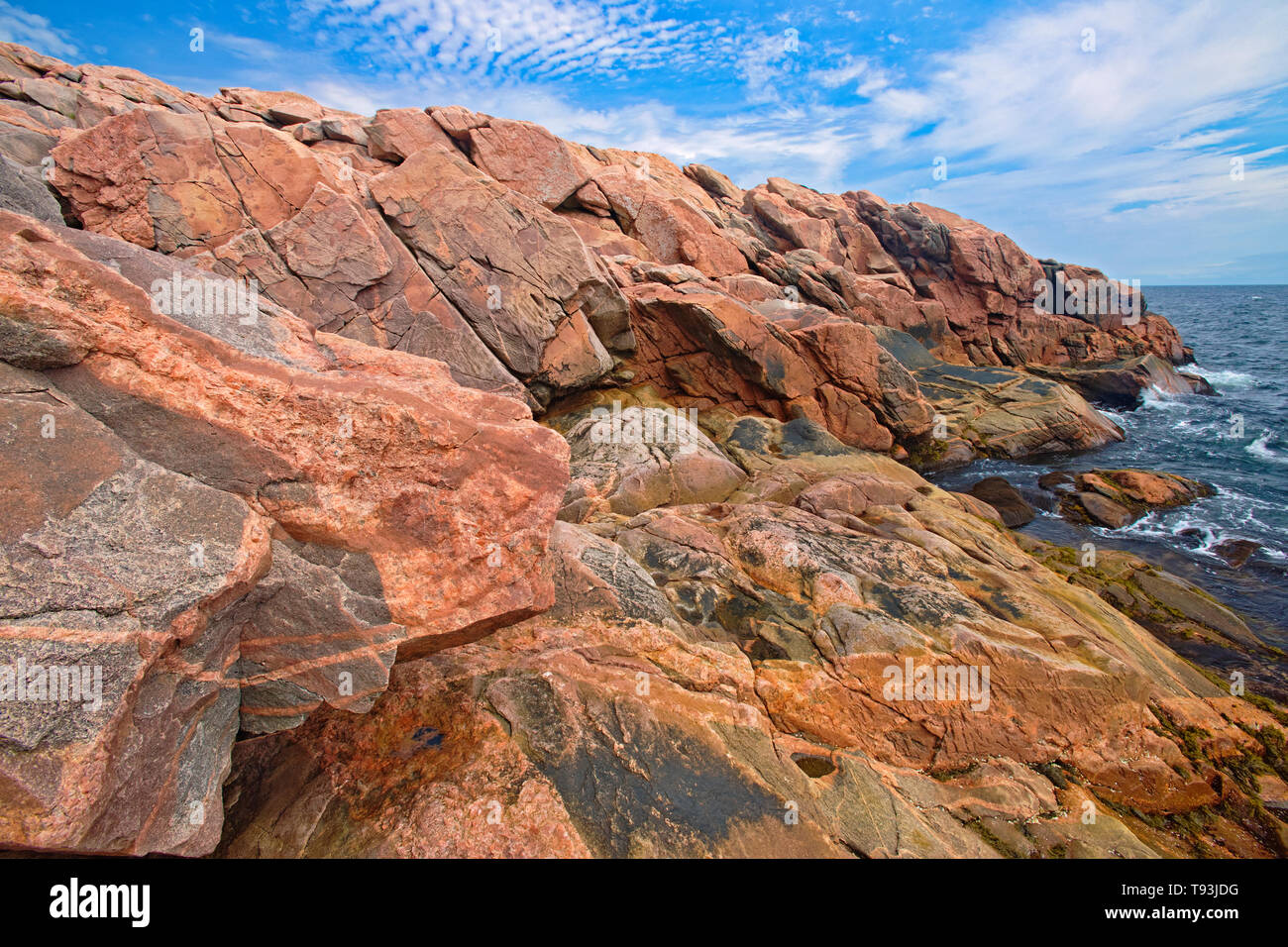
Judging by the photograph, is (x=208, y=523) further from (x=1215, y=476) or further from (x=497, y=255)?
(x=1215, y=476)

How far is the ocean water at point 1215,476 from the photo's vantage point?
17516 mm

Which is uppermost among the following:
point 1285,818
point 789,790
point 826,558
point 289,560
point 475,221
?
point 475,221

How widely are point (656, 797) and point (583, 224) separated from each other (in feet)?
82.7

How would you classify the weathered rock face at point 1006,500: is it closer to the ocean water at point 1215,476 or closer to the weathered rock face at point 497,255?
the ocean water at point 1215,476

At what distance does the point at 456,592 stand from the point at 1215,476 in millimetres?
33479

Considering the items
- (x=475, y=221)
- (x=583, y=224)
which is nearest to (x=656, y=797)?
(x=475, y=221)

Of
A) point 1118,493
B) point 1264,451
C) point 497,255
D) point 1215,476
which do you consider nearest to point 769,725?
point 497,255

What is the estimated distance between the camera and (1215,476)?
2573 centimetres

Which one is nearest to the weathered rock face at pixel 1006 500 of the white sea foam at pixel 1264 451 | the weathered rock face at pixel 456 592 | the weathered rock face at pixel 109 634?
the weathered rock face at pixel 456 592

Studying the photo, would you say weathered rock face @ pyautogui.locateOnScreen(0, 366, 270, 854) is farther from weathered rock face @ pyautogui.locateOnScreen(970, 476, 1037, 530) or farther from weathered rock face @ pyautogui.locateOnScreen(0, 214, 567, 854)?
weathered rock face @ pyautogui.locateOnScreen(970, 476, 1037, 530)

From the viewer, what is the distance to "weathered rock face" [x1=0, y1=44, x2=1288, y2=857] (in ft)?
15.2

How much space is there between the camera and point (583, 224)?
86.9 feet

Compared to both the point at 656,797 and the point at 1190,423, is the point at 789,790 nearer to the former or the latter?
the point at 656,797

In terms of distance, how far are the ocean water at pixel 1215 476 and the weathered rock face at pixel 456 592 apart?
3210mm
